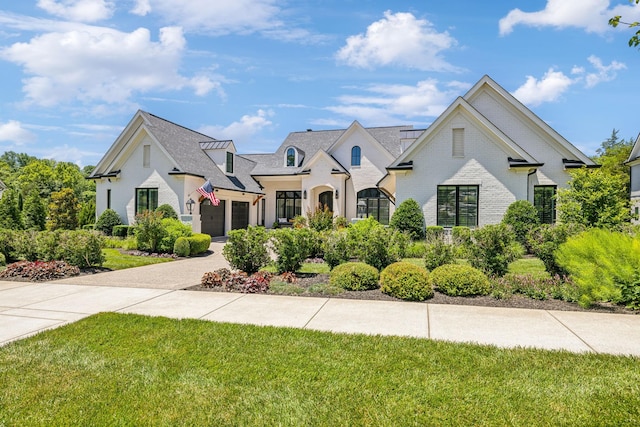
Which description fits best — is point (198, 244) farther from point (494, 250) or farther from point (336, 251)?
point (494, 250)

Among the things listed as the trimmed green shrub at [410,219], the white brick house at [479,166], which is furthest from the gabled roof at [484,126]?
the trimmed green shrub at [410,219]

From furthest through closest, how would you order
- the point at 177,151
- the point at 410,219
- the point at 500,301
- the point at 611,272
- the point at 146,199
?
the point at 177,151 < the point at 146,199 < the point at 410,219 < the point at 500,301 < the point at 611,272

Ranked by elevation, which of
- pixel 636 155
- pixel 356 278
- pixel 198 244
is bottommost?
pixel 356 278

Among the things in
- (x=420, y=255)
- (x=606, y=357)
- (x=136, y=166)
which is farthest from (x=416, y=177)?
(x=136, y=166)

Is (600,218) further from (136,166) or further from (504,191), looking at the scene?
(136,166)

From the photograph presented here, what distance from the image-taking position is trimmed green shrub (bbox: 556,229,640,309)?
631 centimetres

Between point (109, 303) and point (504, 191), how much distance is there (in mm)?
16333

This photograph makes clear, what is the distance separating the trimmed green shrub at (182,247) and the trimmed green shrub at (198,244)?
0.27 metres

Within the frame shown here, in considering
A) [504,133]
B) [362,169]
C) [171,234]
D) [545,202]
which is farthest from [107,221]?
[545,202]

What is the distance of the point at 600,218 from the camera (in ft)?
36.0

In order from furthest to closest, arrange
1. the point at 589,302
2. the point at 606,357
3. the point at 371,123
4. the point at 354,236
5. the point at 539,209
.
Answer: the point at 371,123 < the point at 539,209 < the point at 354,236 < the point at 589,302 < the point at 606,357

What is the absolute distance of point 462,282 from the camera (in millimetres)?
7598

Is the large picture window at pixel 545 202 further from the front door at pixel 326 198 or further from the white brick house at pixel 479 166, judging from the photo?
the front door at pixel 326 198

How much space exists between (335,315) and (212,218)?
18.9m
